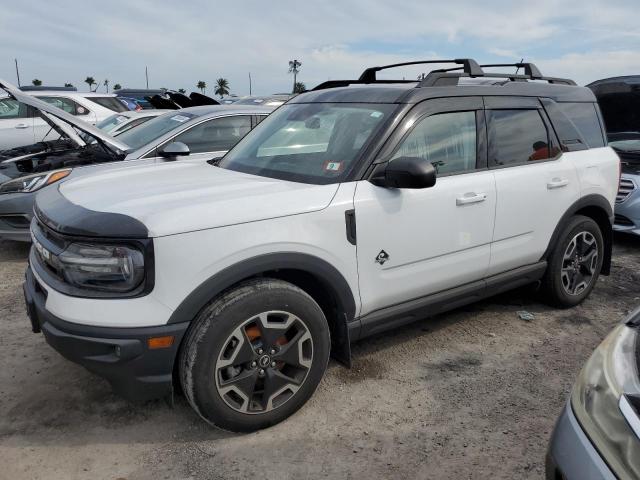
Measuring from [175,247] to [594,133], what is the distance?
3.64m

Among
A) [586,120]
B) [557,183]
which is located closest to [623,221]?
[586,120]

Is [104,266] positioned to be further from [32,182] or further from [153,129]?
[153,129]

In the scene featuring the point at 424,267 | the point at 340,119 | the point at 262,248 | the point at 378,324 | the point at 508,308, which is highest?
the point at 340,119

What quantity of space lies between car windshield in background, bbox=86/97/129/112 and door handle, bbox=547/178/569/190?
29.0ft

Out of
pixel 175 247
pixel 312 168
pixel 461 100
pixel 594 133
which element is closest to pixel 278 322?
pixel 175 247

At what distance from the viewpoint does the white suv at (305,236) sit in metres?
2.35

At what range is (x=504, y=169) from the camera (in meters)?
3.57

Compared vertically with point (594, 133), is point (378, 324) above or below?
below

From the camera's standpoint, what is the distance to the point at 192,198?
2.58m

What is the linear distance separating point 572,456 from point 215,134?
4.91 meters

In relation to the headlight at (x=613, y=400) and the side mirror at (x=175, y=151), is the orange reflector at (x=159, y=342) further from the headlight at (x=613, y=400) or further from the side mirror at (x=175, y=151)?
the side mirror at (x=175, y=151)

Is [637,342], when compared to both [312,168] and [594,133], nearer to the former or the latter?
[312,168]

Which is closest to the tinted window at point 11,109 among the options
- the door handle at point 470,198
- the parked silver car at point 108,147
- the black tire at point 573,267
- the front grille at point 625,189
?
the parked silver car at point 108,147

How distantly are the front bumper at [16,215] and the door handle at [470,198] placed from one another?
4.21 m
